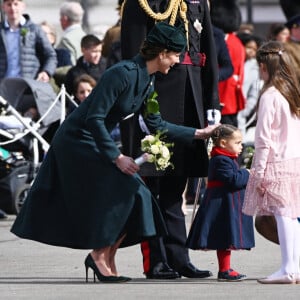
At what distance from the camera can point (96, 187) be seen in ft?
28.7

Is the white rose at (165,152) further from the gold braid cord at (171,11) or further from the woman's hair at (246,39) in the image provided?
the woman's hair at (246,39)

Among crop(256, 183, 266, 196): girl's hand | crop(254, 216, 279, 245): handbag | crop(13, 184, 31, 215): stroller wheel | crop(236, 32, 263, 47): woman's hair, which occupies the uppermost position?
crop(236, 32, 263, 47): woman's hair

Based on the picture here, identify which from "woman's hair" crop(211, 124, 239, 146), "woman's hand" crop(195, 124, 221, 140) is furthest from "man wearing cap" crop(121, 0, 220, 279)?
"woman's hand" crop(195, 124, 221, 140)

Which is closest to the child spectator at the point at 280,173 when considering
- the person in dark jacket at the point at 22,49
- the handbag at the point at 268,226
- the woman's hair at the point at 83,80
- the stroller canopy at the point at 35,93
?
the handbag at the point at 268,226

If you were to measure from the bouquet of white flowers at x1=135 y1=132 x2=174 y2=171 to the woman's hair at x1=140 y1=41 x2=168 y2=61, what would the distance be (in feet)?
1.47

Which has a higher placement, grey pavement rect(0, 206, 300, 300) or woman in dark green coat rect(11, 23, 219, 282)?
woman in dark green coat rect(11, 23, 219, 282)

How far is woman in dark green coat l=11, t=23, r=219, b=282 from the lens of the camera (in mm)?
8672

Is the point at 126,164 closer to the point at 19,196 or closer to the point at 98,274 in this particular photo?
the point at 98,274

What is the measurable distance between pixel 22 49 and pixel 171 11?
5992 mm

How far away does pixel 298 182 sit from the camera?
29.9 feet

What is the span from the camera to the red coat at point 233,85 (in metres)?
15.1

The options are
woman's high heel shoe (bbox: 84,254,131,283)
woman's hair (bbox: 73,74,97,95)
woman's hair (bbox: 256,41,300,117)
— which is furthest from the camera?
woman's hair (bbox: 73,74,97,95)

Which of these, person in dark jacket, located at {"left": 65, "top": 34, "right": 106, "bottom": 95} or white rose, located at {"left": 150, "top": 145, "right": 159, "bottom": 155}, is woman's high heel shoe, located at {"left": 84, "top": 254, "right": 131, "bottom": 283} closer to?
white rose, located at {"left": 150, "top": 145, "right": 159, "bottom": 155}
